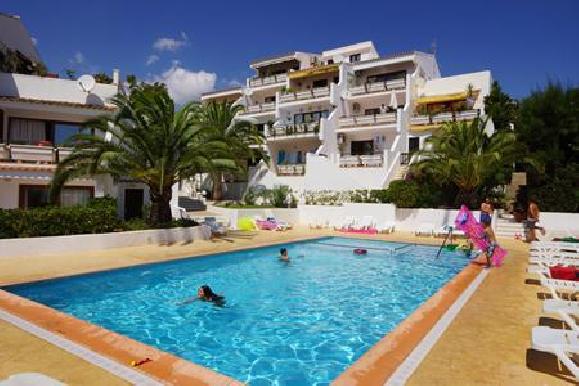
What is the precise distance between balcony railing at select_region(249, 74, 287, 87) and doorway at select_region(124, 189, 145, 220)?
25.1 metres

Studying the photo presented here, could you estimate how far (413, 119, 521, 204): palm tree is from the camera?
2458 cm

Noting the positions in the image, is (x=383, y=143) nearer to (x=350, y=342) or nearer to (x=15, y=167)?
(x=15, y=167)

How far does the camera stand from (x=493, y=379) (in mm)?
5441

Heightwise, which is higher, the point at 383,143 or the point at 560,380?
the point at 383,143

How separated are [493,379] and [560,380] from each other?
0.87 meters

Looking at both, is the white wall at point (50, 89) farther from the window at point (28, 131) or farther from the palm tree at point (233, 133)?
the palm tree at point (233, 133)

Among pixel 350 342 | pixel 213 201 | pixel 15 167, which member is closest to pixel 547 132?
pixel 350 342

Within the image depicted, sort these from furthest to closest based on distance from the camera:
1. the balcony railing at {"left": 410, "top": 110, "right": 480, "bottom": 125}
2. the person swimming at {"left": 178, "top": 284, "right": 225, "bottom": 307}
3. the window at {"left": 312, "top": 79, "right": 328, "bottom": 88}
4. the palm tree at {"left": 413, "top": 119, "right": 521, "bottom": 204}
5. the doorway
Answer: the window at {"left": 312, "top": 79, "right": 328, "bottom": 88} → the balcony railing at {"left": 410, "top": 110, "right": 480, "bottom": 125} → the palm tree at {"left": 413, "top": 119, "right": 521, "bottom": 204} → the doorway → the person swimming at {"left": 178, "top": 284, "right": 225, "bottom": 307}

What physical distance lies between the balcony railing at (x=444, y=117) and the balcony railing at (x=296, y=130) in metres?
8.57

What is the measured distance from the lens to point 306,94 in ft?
133

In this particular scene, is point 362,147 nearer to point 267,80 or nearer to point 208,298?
point 267,80

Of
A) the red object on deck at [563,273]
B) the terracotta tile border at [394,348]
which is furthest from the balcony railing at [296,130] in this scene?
the red object on deck at [563,273]

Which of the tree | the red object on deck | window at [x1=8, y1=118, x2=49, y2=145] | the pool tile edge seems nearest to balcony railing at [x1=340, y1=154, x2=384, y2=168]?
the tree

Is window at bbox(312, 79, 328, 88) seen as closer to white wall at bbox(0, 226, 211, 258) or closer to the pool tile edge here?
white wall at bbox(0, 226, 211, 258)
